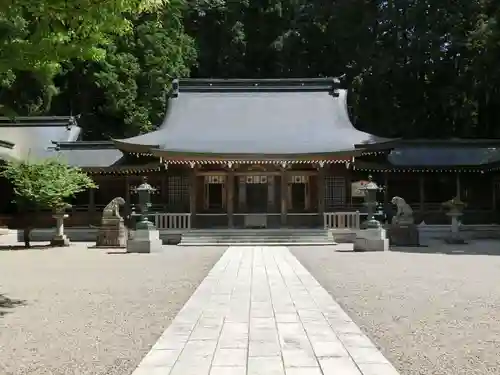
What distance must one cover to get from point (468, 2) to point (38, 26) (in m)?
30.1

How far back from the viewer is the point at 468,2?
105ft

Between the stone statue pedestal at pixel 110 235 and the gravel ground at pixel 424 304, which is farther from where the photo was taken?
the stone statue pedestal at pixel 110 235

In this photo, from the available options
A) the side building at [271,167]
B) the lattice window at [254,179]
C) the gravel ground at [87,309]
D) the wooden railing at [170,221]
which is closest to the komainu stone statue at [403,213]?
the side building at [271,167]

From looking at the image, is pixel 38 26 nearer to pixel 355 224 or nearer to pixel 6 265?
pixel 6 265

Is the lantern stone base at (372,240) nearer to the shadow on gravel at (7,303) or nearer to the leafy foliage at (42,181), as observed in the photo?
the leafy foliage at (42,181)

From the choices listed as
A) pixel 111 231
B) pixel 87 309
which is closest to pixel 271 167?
pixel 111 231

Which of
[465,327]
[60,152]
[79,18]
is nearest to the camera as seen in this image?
[465,327]

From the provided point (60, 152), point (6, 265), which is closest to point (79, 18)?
point (6, 265)

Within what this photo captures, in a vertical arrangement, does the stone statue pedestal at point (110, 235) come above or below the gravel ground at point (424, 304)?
above

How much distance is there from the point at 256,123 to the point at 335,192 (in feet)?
18.1

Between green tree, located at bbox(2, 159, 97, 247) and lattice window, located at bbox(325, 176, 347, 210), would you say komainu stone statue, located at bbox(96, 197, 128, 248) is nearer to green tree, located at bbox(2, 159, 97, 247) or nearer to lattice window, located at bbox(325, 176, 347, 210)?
green tree, located at bbox(2, 159, 97, 247)

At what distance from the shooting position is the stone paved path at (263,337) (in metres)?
5.11

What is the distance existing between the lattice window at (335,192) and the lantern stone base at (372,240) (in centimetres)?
621

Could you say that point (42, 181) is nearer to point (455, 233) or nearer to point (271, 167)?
point (271, 167)
